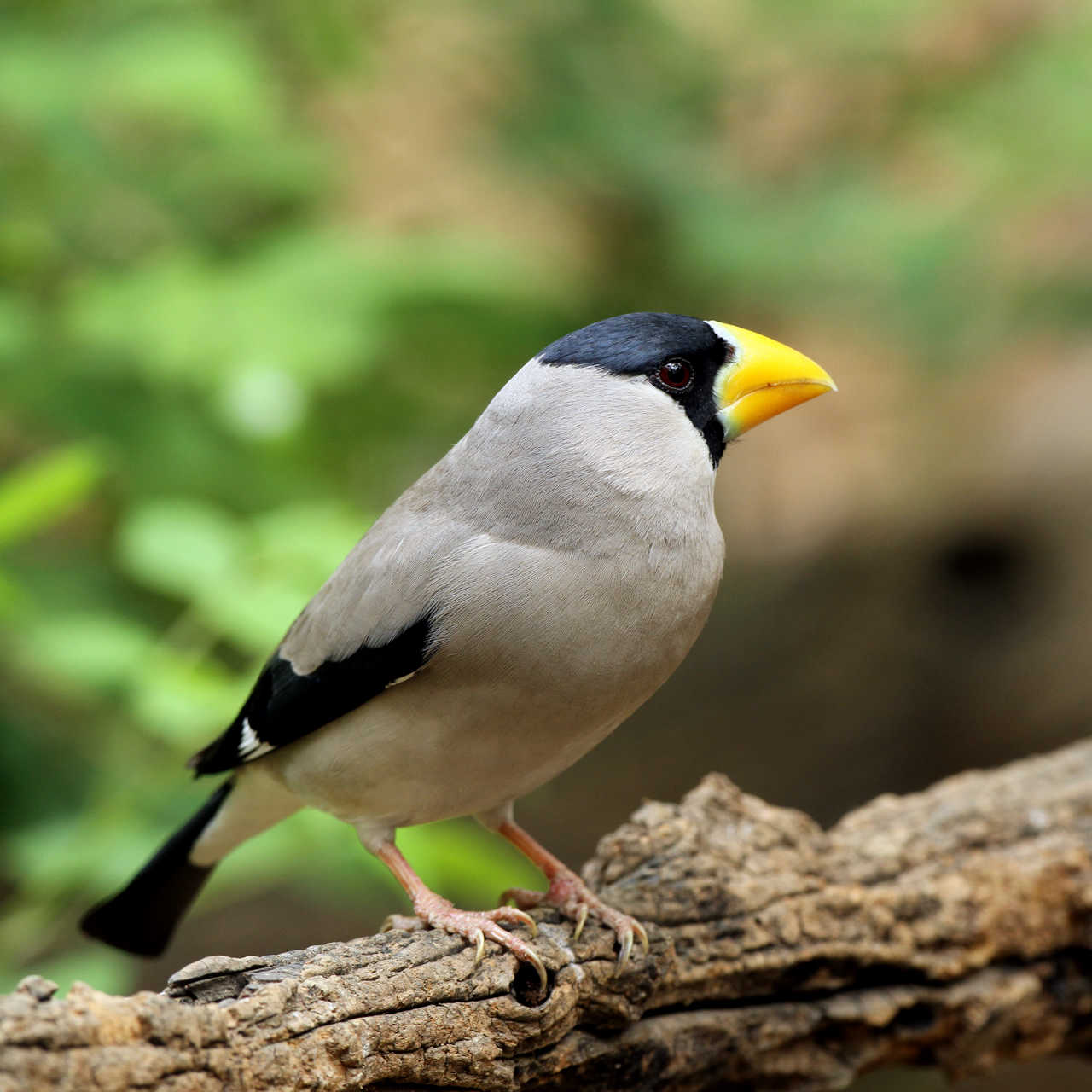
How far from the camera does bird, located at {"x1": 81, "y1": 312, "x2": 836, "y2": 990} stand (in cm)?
313

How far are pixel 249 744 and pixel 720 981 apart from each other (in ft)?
4.83

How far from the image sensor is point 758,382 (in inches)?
138

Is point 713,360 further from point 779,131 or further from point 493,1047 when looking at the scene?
point 779,131

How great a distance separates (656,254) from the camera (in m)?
7.55

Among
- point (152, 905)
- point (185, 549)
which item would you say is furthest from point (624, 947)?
point (185, 549)

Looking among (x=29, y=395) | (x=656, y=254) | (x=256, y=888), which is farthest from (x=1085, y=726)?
(x=29, y=395)

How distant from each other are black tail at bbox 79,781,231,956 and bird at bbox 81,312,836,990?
0.40 m

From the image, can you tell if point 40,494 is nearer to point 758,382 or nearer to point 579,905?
point 579,905

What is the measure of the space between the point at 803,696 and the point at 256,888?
133 inches

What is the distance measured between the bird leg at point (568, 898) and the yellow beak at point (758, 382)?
1.31 meters

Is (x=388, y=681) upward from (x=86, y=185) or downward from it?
downward

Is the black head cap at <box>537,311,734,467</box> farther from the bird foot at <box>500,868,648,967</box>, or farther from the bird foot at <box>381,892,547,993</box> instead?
the bird foot at <box>381,892,547,993</box>

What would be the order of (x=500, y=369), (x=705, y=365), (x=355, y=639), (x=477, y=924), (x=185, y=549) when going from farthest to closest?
(x=500, y=369), (x=185, y=549), (x=705, y=365), (x=355, y=639), (x=477, y=924)

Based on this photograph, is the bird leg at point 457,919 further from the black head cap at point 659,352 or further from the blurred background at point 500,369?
the black head cap at point 659,352
